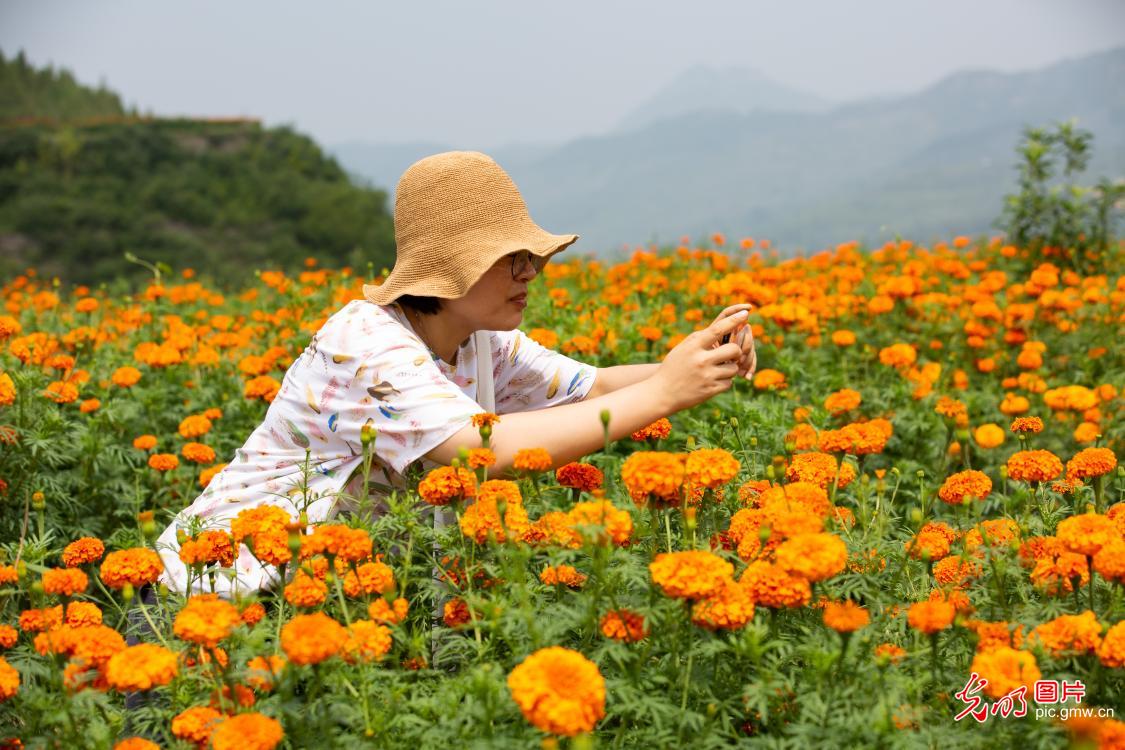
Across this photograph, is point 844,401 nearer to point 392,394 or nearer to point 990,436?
point 990,436

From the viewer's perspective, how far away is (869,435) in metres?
1.92

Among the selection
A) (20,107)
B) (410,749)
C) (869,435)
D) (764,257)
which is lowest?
(410,749)

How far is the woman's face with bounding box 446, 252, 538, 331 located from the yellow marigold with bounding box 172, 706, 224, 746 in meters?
1.04

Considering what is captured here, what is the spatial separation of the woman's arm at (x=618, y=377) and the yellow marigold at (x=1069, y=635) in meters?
1.22

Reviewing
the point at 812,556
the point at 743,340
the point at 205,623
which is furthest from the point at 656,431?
the point at 205,623

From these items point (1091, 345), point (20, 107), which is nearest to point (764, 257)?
point (1091, 345)

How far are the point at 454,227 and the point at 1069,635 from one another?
1386 millimetres

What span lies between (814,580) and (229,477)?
143 cm

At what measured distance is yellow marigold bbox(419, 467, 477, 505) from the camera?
1.49 metres

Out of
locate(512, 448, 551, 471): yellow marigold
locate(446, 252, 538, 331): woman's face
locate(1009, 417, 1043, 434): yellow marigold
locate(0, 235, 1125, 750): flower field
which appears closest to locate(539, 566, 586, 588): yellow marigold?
locate(0, 235, 1125, 750): flower field

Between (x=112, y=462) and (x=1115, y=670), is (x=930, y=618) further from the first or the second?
(x=112, y=462)

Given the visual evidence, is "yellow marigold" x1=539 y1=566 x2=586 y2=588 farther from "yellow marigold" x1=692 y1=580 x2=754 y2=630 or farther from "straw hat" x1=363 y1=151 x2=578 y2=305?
"straw hat" x1=363 y1=151 x2=578 y2=305

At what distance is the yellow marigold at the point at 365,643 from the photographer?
51.6 inches

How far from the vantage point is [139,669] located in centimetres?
125
